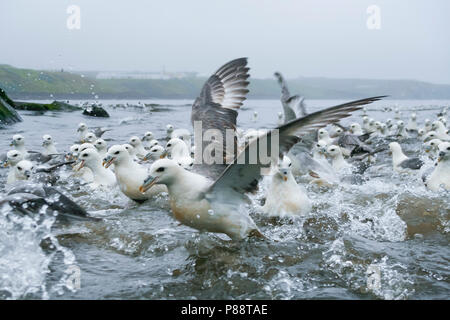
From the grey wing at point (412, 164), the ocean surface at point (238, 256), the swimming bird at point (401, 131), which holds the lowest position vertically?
the ocean surface at point (238, 256)

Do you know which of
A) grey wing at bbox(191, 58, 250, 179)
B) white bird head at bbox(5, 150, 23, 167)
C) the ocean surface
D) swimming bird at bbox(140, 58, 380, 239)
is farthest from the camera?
white bird head at bbox(5, 150, 23, 167)

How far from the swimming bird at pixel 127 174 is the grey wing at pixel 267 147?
8.68 feet

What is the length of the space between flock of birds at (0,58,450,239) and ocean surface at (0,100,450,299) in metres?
0.30

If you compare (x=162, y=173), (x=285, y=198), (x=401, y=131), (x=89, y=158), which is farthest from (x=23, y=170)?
(x=401, y=131)

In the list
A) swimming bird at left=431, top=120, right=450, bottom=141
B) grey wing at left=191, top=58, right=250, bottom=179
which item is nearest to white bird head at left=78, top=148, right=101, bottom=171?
grey wing at left=191, top=58, right=250, bottom=179

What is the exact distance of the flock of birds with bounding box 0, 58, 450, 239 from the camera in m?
4.85

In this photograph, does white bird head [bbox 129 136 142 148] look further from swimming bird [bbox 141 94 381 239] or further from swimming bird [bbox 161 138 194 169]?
swimming bird [bbox 141 94 381 239]

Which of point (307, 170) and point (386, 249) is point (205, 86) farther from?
point (386, 249)

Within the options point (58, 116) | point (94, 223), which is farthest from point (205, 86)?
point (58, 116)

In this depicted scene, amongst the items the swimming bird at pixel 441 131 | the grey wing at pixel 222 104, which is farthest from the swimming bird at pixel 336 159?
the swimming bird at pixel 441 131

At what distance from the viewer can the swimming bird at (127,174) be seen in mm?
7445

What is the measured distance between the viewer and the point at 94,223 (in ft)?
20.5

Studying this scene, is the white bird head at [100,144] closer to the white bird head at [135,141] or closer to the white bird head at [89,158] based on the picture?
the white bird head at [135,141]
